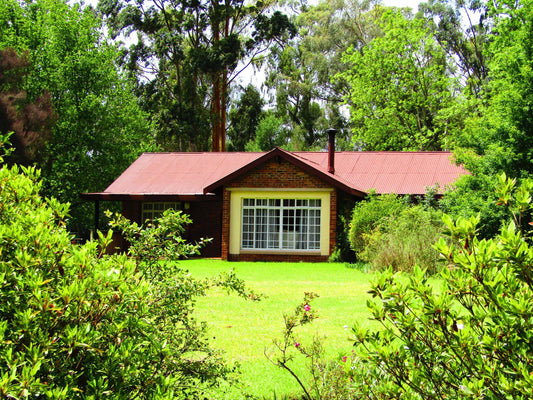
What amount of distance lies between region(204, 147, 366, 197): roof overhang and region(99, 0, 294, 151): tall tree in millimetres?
16145

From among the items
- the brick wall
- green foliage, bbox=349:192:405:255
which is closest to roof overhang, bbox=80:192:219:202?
the brick wall

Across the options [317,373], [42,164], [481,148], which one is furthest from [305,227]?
[317,373]

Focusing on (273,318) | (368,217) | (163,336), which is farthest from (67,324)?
(368,217)

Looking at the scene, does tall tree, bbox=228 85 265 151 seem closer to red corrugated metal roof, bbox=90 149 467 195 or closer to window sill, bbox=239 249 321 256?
red corrugated metal roof, bbox=90 149 467 195

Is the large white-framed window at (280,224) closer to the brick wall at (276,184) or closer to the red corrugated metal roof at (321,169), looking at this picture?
the brick wall at (276,184)

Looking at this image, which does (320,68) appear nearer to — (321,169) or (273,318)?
(321,169)

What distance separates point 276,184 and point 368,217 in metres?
3.83

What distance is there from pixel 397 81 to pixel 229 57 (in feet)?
33.6

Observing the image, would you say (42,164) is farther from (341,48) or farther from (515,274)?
(515,274)

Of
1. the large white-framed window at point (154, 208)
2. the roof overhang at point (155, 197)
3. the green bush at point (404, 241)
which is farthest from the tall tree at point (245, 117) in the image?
the green bush at point (404, 241)

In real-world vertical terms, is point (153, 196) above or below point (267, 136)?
below

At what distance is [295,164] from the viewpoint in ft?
68.4

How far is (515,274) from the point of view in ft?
9.04

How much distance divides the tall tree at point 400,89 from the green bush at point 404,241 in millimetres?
17371
